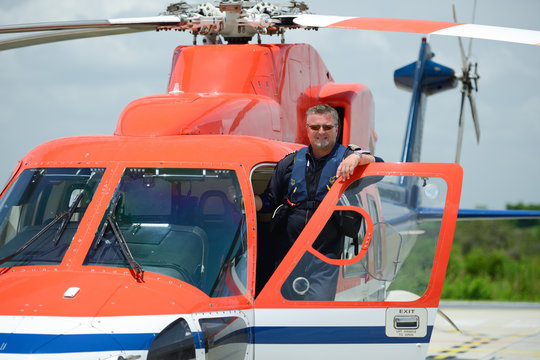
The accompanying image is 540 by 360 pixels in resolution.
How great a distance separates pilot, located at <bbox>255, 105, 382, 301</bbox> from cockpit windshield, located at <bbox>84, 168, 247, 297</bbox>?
0.41m

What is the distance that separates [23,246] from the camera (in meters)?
4.41

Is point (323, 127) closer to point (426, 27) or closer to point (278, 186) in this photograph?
point (278, 186)

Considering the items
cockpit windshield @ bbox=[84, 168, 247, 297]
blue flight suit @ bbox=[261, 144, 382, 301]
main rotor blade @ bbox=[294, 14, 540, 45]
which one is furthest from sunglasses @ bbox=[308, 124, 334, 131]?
main rotor blade @ bbox=[294, 14, 540, 45]

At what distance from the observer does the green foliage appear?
2428 centimetres

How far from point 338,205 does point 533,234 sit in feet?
137

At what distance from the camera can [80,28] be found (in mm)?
6473

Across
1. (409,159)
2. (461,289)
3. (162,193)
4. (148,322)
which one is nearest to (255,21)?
(162,193)

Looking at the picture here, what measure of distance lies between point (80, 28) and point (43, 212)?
2.42m

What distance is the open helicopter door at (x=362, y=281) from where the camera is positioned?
437 cm

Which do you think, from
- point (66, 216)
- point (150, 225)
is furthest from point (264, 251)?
point (66, 216)

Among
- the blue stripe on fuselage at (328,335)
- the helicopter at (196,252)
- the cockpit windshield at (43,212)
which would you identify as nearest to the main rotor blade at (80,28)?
the helicopter at (196,252)

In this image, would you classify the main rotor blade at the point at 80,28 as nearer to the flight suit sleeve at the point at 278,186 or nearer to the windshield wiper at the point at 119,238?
the windshield wiper at the point at 119,238

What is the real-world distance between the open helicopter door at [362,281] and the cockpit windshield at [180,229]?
1.09 feet

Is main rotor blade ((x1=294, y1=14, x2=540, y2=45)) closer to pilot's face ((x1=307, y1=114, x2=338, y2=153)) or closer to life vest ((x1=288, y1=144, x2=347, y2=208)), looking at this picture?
pilot's face ((x1=307, y1=114, x2=338, y2=153))
